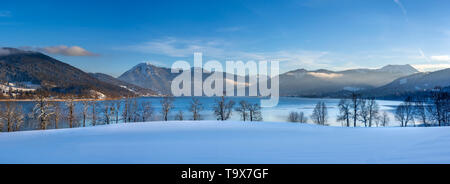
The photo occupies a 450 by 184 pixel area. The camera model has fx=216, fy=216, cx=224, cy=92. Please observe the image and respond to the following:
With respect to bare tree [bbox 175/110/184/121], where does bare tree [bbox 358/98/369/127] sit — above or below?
above

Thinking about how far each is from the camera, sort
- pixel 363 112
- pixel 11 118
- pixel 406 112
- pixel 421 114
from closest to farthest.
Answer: pixel 11 118
pixel 363 112
pixel 421 114
pixel 406 112

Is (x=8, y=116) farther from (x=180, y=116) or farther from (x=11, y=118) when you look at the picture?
(x=180, y=116)

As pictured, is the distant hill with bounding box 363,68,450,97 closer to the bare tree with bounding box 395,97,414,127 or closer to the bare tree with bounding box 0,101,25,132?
the bare tree with bounding box 395,97,414,127

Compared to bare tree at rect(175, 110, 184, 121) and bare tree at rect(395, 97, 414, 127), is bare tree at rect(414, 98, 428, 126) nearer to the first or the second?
bare tree at rect(395, 97, 414, 127)

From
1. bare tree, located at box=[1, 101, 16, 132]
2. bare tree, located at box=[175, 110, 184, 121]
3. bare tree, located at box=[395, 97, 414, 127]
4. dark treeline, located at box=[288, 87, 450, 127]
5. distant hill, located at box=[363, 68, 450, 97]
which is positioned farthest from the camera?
distant hill, located at box=[363, 68, 450, 97]

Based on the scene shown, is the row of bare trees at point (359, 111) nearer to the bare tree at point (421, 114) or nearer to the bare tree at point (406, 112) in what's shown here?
the bare tree at point (406, 112)

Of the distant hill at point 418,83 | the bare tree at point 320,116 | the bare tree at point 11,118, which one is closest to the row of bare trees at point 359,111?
the bare tree at point 320,116

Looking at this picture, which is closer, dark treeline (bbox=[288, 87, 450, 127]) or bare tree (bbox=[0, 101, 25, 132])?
bare tree (bbox=[0, 101, 25, 132])

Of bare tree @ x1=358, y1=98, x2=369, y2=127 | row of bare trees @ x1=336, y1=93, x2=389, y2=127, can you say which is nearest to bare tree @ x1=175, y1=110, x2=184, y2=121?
row of bare trees @ x1=336, y1=93, x2=389, y2=127

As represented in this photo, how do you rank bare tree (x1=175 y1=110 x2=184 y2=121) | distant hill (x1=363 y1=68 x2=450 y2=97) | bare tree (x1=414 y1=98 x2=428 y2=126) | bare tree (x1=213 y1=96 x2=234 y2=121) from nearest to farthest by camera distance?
bare tree (x1=414 y1=98 x2=428 y2=126) → bare tree (x1=213 y1=96 x2=234 y2=121) → bare tree (x1=175 y1=110 x2=184 y2=121) → distant hill (x1=363 y1=68 x2=450 y2=97)

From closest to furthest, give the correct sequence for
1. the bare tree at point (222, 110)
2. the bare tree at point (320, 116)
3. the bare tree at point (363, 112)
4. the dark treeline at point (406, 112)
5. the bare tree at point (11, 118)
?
1. the bare tree at point (11, 118)
2. the dark treeline at point (406, 112)
3. the bare tree at point (363, 112)
4. the bare tree at point (222, 110)
5. the bare tree at point (320, 116)

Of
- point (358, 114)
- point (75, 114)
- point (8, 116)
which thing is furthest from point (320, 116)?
point (75, 114)
